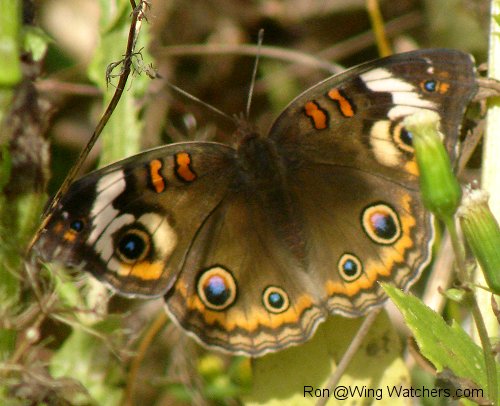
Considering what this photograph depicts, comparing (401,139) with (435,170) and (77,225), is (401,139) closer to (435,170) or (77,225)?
(435,170)

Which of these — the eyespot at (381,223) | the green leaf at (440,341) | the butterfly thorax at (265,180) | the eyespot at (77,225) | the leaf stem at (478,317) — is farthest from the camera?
the butterfly thorax at (265,180)

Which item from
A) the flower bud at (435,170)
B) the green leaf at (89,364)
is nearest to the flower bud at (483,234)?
the flower bud at (435,170)

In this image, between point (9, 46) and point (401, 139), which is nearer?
point (9, 46)

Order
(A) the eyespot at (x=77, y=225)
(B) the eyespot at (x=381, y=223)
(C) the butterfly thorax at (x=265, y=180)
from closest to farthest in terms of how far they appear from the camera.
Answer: (A) the eyespot at (x=77, y=225)
(B) the eyespot at (x=381, y=223)
(C) the butterfly thorax at (x=265, y=180)

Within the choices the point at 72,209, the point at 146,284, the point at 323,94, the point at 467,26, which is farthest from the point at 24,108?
the point at 467,26

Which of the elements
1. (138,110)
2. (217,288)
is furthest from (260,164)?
(138,110)

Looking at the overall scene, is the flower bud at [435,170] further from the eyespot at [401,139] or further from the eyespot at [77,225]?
the eyespot at [77,225]
